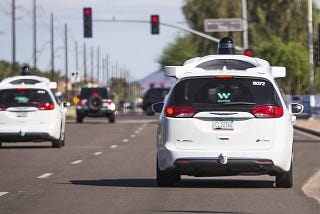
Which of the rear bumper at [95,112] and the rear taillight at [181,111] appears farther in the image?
the rear bumper at [95,112]

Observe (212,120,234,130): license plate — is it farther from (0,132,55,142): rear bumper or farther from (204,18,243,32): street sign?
(204,18,243,32): street sign

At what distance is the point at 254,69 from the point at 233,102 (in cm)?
75

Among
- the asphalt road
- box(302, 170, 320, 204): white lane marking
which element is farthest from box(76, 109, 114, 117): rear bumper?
box(302, 170, 320, 204): white lane marking

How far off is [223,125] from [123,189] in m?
1.71

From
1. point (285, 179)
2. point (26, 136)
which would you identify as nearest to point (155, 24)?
point (26, 136)

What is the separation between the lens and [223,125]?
17.2 meters

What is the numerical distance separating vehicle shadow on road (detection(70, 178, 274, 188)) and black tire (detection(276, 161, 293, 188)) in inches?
17.4

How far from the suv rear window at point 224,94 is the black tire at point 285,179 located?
3.35ft

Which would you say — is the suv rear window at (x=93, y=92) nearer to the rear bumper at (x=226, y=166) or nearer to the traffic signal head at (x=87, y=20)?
the traffic signal head at (x=87, y=20)

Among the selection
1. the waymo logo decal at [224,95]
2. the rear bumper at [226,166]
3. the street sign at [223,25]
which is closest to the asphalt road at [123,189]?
the rear bumper at [226,166]

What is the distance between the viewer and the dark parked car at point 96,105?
61.3 m

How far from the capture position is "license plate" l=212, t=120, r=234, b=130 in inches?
679

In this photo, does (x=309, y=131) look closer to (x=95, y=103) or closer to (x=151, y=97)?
(x=95, y=103)

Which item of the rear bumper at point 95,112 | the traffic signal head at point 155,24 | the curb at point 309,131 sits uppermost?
the traffic signal head at point 155,24
